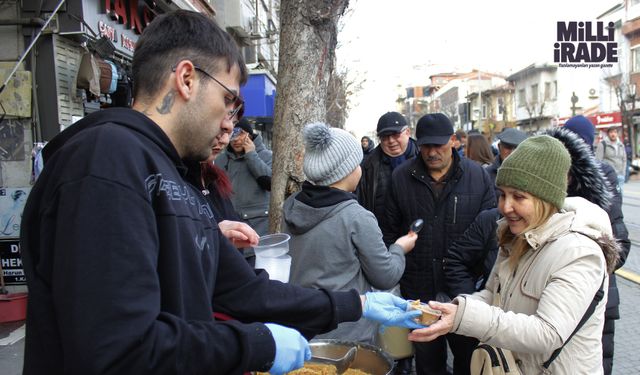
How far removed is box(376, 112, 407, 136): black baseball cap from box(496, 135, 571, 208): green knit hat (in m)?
2.85

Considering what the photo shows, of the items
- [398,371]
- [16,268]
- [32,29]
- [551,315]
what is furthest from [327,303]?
[32,29]

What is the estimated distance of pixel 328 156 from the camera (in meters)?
3.00

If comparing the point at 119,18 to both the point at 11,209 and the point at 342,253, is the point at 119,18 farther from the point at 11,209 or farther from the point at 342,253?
the point at 342,253

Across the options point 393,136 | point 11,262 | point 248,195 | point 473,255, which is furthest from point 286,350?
point 11,262

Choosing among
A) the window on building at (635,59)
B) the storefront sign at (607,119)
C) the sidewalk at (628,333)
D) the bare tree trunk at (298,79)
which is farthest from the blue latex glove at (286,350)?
the window on building at (635,59)

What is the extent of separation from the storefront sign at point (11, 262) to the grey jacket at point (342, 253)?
13.9 ft

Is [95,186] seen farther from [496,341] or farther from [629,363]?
[629,363]

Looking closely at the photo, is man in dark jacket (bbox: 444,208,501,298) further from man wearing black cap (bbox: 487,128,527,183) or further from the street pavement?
man wearing black cap (bbox: 487,128,527,183)

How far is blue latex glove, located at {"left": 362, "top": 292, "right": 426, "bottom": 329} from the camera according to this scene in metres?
2.18

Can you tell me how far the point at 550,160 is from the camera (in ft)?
7.36

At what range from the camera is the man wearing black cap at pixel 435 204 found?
12.7 ft

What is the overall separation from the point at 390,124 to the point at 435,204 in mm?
1508

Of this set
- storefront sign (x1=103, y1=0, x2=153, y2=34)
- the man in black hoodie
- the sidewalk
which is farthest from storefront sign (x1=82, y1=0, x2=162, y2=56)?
the sidewalk

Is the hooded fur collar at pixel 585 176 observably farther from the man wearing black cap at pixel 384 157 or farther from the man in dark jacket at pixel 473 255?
the man wearing black cap at pixel 384 157
